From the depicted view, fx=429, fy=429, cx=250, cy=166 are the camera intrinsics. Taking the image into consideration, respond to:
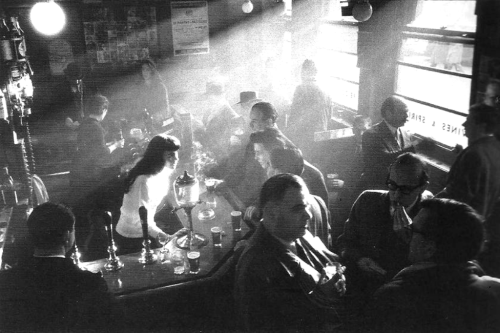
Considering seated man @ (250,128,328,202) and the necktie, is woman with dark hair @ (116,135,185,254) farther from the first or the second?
the necktie

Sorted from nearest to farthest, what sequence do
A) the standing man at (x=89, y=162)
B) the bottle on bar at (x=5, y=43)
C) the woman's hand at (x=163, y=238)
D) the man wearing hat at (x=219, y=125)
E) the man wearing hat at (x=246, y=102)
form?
1. the woman's hand at (x=163, y=238)
2. the standing man at (x=89, y=162)
3. the bottle on bar at (x=5, y=43)
4. the man wearing hat at (x=219, y=125)
5. the man wearing hat at (x=246, y=102)

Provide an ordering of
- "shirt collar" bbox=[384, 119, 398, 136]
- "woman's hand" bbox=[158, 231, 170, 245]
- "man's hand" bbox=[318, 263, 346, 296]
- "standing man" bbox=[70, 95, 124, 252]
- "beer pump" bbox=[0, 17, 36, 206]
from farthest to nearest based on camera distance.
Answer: "standing man" bbox=[70, 95, 124, 252] < "beer pump" bbox=[0, 17, 36, 206] < "shirt collar" bbox=[384, 119, 398, 136] < "woman's hand" bbox=[158, 231, 170, 245] < "man's hand" bbox=[318, 263, 346, 296]

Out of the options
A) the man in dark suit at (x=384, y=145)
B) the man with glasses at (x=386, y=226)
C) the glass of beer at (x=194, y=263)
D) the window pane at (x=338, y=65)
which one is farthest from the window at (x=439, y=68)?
the glass of beer at (x=194, y=263)

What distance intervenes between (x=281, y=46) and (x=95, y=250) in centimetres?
628

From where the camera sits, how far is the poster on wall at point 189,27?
823 cm

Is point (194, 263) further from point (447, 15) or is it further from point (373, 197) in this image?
point (447, 15)

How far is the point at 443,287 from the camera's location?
1.71 m

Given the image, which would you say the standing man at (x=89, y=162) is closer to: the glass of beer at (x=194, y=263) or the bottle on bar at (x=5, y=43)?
the bottle on bar at (x=5, y=43)

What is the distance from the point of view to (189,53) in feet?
27.7

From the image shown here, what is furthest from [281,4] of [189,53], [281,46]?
[189,53]

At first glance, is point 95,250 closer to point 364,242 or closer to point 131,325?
point 131,325

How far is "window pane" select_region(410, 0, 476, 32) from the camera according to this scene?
3.83 meters

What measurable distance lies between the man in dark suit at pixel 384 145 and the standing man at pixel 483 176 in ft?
2.25

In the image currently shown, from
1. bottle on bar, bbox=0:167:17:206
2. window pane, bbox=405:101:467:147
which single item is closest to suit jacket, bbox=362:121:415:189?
window pane, bbox=405:101:467:147
